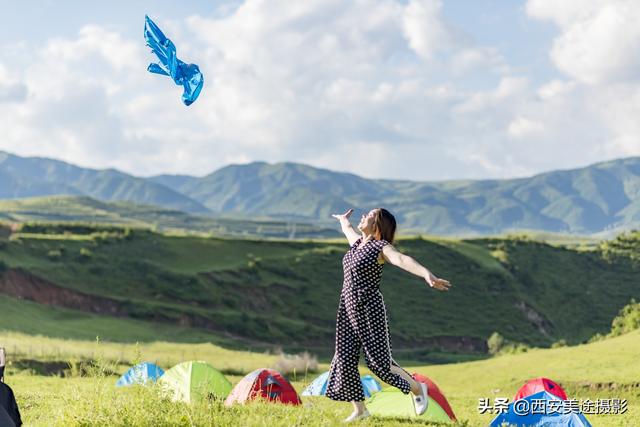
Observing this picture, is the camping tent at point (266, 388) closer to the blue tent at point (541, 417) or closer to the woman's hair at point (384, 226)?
the blue tent at point (541, 417)

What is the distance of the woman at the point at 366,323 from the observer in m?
10.6

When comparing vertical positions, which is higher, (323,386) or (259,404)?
(259,404)

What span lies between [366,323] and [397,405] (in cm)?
697

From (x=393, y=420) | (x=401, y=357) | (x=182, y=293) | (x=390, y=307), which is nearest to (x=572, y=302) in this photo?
(x=390, y=307)

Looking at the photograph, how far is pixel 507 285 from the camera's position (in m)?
114

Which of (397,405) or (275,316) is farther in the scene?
(275,316)

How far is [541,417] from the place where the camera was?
15977 mm

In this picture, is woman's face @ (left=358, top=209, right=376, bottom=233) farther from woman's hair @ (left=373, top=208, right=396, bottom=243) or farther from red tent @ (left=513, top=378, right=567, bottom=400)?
red tent @ (left=513, top=378, right=567, bottom=400)

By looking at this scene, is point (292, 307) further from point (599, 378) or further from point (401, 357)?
point (599, 378)

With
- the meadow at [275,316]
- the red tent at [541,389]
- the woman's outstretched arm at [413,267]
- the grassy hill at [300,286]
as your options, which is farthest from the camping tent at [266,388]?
the grassy hill at [300,286]

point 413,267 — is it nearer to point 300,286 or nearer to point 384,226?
point 384,226

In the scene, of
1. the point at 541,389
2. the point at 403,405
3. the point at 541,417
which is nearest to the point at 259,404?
the point at 403,405

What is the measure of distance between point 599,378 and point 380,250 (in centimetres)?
2414

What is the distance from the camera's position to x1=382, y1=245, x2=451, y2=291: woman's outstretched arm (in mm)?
8984
